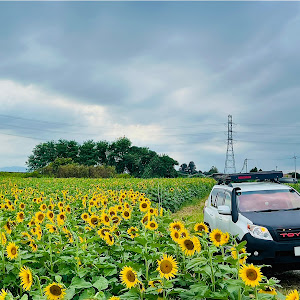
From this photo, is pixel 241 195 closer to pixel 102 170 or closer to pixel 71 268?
pixel 71 268

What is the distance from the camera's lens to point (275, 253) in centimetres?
646

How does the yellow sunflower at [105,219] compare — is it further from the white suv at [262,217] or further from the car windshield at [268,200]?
the car windshield at [268,200]

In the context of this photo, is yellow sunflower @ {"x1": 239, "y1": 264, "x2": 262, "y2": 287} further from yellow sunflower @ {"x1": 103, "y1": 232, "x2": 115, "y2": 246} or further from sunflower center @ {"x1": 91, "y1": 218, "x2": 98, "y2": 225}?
sunflower center @ {"x1": 91, "y1": 218, "x2": 98, "y2": 225}

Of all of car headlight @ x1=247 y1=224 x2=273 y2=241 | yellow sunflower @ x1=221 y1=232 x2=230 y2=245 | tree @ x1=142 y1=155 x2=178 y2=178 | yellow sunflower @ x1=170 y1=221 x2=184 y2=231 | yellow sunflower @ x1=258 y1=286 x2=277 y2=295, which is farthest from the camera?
tree @ x1=142 y1=155 x2=178 y2=178

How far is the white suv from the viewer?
6.47 metres

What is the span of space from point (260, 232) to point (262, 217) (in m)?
0.49

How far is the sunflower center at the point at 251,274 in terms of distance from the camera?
2.87 m

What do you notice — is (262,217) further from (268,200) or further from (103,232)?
(103,232)

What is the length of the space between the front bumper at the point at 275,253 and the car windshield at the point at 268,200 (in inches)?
46.9

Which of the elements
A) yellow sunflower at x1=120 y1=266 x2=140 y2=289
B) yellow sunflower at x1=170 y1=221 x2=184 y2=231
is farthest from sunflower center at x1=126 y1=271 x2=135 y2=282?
yellow sunflower at x1=170 y1=221 x2=184 y2=231

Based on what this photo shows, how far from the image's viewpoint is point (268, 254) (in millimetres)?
6453

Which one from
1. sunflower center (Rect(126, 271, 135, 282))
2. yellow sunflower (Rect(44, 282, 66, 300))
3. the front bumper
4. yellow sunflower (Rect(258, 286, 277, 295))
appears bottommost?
the front bumper

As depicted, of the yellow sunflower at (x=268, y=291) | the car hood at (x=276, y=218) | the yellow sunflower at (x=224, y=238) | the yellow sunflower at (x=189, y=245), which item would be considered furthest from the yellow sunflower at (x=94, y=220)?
the car hood at (x=276, y=218)

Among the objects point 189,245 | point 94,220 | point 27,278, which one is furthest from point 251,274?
point 94,220
